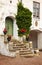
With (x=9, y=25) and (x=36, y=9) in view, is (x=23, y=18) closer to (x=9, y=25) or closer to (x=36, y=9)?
(x=9, y=25)

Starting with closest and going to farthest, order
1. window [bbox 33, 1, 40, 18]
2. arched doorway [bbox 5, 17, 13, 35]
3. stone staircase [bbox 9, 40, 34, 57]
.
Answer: stone staircase [bbox 9, 40, 34, 57] → arched doorway [bbox 5, 17, 13, 35] → window [bbox 33, 1, 40, 18]

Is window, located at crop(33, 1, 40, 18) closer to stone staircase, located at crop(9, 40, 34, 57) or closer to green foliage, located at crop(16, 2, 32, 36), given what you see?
green foliage, located at crop(16, 2, 32, 36)

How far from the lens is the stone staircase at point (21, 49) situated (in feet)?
55.3

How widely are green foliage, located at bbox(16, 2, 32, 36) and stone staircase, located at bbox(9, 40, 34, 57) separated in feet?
8.61

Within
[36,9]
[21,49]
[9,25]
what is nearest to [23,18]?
[9,25]

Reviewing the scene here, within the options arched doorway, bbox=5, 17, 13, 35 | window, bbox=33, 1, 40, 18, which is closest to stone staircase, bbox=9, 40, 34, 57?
arched doorway, bbox=5, 17, 13, 35

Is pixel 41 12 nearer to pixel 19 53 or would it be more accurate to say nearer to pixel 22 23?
pixel 22 23

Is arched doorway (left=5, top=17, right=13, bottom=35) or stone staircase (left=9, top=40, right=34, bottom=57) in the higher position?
arched doorway (left=5, top=17, right=13, bottom=35)

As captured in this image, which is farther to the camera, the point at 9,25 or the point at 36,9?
the point at 36,9

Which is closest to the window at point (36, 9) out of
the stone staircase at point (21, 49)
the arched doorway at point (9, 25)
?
the arched doorway at point (9, 25)

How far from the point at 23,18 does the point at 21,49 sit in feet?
14.0

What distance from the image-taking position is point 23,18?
822 inches

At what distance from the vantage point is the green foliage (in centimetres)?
2081

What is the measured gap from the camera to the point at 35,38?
25953 millimetres
